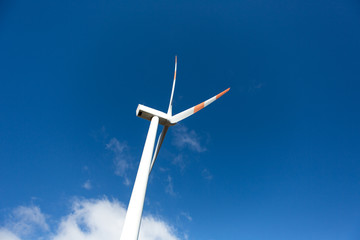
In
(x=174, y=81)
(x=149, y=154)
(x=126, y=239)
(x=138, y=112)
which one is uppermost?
(x=174, y=81)

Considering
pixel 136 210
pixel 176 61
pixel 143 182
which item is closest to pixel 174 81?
pixel 176 61

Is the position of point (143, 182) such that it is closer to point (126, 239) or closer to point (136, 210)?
point (136, 210)

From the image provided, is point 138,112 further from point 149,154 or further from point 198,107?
point 198,107

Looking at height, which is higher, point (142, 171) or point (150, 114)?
point (150, 114)

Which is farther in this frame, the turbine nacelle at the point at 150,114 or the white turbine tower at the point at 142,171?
the turbine nacelle at the point at 150,114

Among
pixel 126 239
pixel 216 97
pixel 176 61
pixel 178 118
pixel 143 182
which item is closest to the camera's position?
pixel 126 239

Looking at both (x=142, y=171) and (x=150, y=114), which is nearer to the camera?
(x=142, y=171)

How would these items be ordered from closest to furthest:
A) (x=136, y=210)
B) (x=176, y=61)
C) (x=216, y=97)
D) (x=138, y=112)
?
1. (x=136, y=210)
2. (x=138, y=112)
3. (x=216, y=97)
4. (x=176, y=61)

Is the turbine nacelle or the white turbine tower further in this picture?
the turbine nacelle

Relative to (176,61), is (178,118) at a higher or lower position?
lower

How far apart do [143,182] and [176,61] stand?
14023mm

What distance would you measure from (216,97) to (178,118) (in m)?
4.82

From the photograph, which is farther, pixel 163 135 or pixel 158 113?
pixel 163 135

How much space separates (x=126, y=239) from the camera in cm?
783
